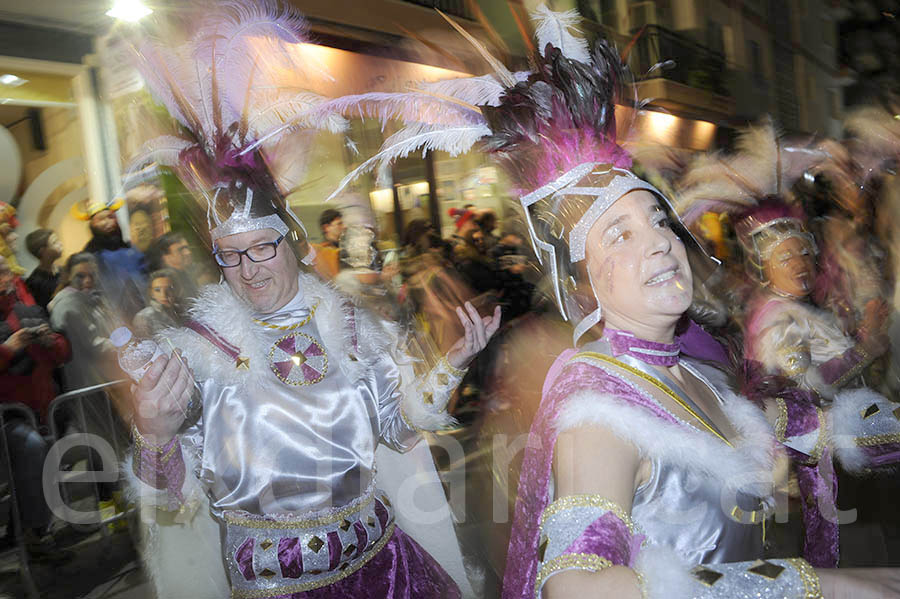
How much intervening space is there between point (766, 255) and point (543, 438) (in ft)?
7.01

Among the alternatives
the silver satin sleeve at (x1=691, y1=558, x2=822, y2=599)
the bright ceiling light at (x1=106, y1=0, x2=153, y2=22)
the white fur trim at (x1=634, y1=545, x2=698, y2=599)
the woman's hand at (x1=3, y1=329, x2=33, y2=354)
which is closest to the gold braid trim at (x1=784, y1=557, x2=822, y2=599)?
the silver satin sleeve at (x1=691, y1=558, x2=822, y2=599)

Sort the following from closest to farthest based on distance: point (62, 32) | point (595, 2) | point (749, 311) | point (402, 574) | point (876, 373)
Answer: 1. point (402, 574)
2. point (749, 311)
3. point (876, 373)
4. point (62, 32)
5. point (595, 2)

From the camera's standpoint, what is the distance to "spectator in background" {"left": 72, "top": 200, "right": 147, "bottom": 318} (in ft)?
14.5

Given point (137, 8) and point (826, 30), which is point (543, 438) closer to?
point (137, 8)

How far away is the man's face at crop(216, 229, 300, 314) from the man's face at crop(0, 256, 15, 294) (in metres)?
2.47

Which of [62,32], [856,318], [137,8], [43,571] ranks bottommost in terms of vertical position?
[43,571]

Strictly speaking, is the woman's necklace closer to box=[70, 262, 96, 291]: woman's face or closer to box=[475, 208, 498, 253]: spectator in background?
box=[70, 262, 96, 291]: woman's face

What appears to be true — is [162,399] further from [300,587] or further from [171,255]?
[171,255]

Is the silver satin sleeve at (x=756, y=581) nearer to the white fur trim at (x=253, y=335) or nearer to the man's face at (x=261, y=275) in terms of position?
the white fur trim at (x=253, y=335)

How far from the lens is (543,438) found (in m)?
1.51

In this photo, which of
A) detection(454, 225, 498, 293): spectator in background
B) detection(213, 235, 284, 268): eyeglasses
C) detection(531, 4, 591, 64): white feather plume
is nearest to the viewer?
detection(531, 4, 591, 64): white feather plume

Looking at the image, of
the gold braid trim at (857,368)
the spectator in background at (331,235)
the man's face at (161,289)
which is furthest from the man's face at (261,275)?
the spectator in background at (331,235)

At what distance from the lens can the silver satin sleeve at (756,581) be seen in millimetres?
1215

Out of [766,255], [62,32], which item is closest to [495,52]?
[766,255]
